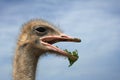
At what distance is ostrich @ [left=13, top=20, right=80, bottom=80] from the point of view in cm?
1568

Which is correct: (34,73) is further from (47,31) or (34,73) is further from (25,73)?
(47,31)

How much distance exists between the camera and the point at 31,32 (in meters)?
16.4

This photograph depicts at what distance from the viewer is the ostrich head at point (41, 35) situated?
16.2m

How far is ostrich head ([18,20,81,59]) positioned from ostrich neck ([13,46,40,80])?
18 centimetres

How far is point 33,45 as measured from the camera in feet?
53.1

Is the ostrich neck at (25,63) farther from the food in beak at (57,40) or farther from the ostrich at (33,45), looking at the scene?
the food in beak at (57,40)

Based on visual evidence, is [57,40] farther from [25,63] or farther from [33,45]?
[25,63]

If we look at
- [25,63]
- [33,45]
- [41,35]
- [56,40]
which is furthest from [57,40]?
[25,63]

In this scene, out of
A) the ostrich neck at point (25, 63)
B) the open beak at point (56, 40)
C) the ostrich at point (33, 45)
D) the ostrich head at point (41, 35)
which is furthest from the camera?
the ostrich head at point (41, 35)

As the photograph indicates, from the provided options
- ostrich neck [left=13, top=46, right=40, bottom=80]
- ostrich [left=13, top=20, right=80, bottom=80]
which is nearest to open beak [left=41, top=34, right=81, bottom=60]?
ostrich [left=13, top=20, right=80, bottom=80]

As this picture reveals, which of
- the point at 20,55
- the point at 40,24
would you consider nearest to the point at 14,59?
the point at 20,55

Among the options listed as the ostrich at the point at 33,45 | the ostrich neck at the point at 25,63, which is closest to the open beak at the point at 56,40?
the ostrich at the point at 33,45

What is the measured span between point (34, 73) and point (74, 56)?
1.16 metres

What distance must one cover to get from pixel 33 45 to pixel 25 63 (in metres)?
0.63
